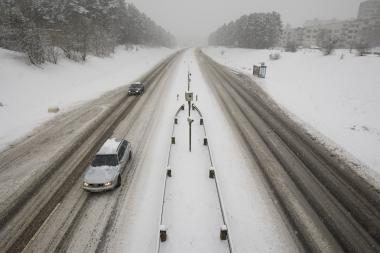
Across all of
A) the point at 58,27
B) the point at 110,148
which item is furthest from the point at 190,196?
the point at 58,27

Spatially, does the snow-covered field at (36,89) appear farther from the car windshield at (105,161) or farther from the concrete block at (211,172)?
the concrete block at (211,172)

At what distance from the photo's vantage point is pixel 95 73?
35938 millimetres

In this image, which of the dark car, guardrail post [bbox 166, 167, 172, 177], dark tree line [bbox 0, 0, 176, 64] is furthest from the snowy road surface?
dark tree line [bbox 0, 0, 176, 64]

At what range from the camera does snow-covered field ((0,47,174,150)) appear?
59.9ft

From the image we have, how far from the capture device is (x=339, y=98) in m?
21.0

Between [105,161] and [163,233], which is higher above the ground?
[105,161]

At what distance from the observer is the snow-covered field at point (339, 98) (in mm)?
15234

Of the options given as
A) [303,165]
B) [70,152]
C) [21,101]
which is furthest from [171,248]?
[21,101]

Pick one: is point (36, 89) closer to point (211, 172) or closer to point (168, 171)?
point (168, 171)

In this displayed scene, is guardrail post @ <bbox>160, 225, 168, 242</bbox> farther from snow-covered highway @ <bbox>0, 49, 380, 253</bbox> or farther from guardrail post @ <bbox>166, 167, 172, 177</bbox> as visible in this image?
guardrail post @ <bbox>166, 167, 172, 177</bbox>

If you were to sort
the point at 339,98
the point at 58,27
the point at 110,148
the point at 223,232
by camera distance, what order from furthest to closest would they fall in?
the point at 58,27, the point at 339,98, the point at 110,148, the point at 223,232

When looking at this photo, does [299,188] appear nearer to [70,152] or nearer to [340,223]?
[340,223]

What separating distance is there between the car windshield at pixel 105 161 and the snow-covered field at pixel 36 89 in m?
8.26

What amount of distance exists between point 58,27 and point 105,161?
47.9 metres
